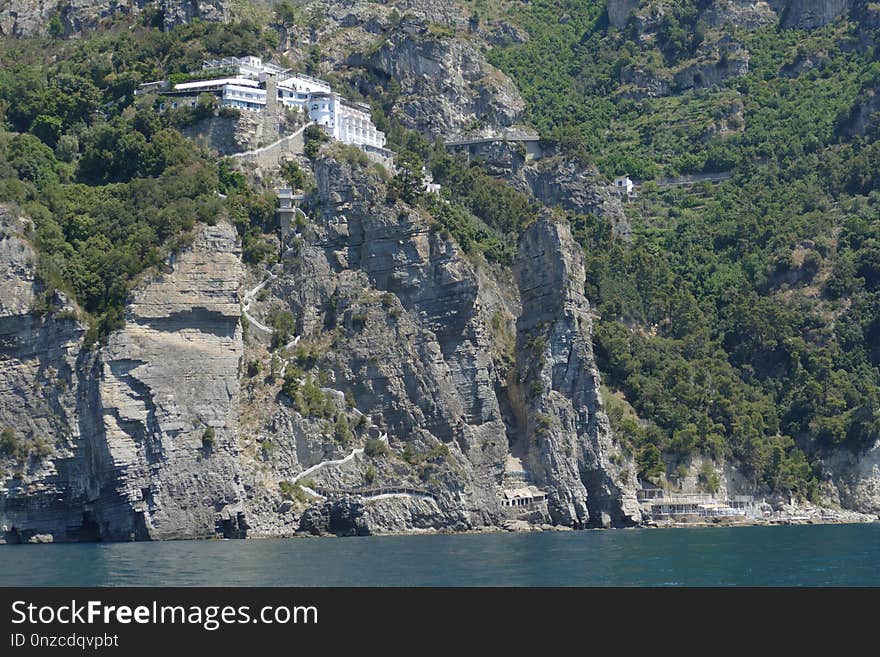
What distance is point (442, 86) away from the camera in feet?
425

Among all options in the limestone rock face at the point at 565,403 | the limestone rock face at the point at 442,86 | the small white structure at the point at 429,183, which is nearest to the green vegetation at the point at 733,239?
the limestone rock face at the point at 565,403

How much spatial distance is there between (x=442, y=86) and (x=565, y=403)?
42.0 metres

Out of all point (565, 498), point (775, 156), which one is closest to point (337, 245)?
point (565, 498)

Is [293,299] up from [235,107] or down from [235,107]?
down

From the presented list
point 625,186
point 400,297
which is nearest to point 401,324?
point 400,297

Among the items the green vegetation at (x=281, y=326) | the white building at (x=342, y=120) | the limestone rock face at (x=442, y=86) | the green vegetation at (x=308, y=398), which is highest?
the limestone rock face at (x=442, y=86)

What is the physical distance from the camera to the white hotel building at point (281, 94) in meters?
103

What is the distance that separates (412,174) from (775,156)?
43664mm

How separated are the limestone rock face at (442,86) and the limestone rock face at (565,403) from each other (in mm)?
28241

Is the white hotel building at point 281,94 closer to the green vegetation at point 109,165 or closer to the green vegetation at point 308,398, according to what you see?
the green vegetation at point 109,165

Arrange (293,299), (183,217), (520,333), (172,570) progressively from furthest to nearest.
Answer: (520,333) → (293,299) → (183,217) → (172,570)

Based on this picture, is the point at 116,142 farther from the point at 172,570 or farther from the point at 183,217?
the point at 172,570

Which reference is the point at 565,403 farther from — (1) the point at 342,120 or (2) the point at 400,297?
(1) the point at 342,120

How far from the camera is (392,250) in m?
95.5
